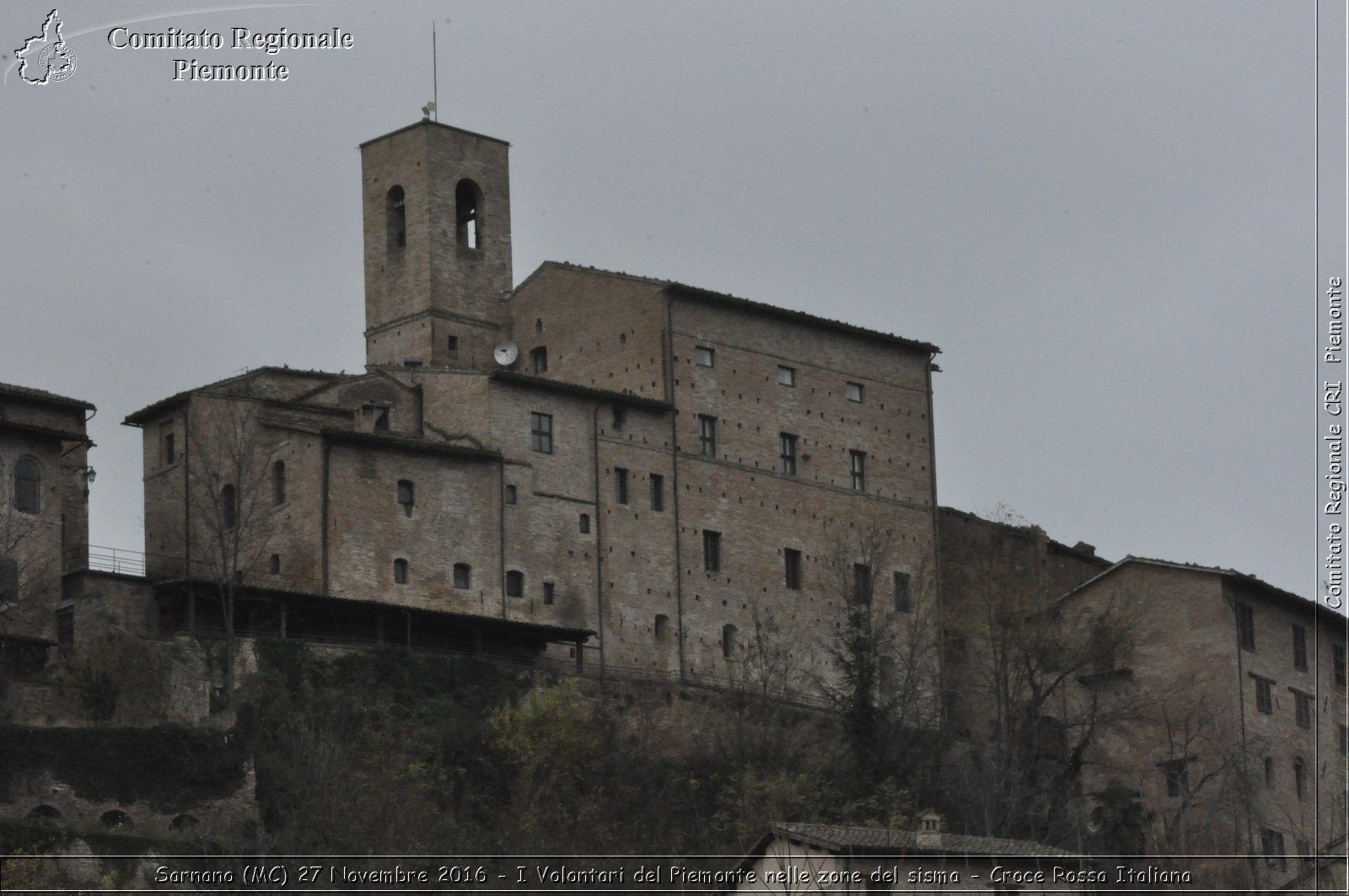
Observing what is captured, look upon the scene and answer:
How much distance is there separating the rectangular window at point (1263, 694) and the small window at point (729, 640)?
1146 cm

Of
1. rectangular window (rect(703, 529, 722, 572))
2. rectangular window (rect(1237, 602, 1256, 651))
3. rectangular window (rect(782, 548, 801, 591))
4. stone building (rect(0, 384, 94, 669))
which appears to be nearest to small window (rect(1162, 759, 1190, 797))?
rectangular window (rect(1237, 602, 1256, 651))

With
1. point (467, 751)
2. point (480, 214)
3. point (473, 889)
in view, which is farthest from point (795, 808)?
point (480, 214)

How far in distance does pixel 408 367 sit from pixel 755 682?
10.3 meters

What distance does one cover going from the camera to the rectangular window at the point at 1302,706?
225 ft

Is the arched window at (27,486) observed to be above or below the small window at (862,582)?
above

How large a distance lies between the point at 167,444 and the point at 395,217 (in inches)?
386

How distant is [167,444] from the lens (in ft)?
210

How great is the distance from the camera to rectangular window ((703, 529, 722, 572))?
222ft

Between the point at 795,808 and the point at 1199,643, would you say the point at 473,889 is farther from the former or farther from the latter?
the point at 1199,643

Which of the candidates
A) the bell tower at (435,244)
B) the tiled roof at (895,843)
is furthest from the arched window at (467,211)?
the tiled roof at (895,843)

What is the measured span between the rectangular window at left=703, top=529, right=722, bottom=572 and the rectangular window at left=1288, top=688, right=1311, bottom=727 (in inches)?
525

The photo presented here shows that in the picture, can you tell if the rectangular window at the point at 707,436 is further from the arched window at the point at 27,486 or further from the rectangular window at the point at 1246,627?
the arched window at the point at 27,486

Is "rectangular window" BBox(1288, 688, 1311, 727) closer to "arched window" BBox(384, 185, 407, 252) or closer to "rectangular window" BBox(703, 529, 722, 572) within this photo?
"rectangular window" BBox(703, 529, 722, 572)

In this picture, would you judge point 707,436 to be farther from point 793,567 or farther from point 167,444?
point 167,444
